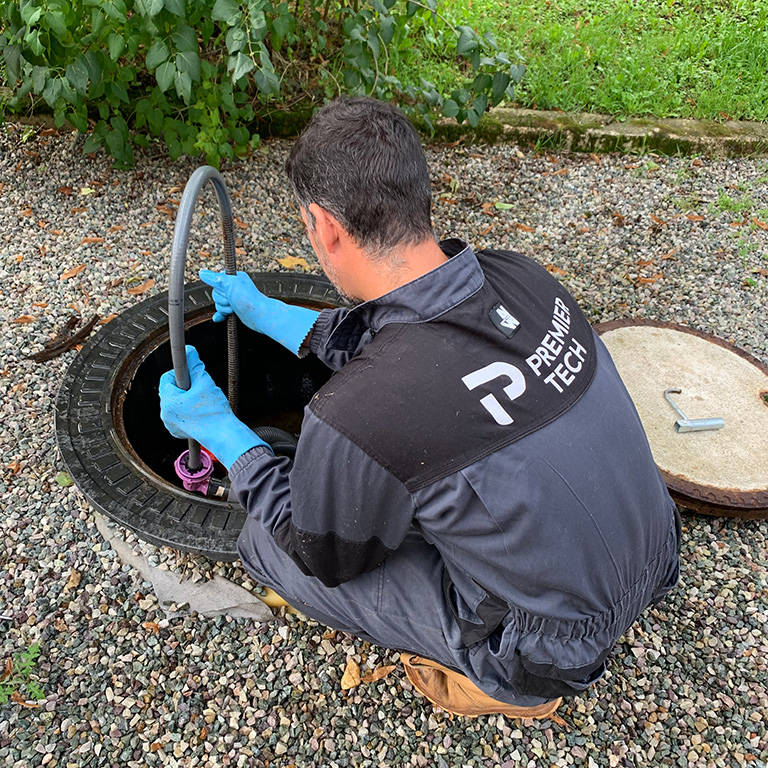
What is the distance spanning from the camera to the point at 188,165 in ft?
11.8

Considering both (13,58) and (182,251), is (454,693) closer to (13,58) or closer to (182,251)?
(182,251)

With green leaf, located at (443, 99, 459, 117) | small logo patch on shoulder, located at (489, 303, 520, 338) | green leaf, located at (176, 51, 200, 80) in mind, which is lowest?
green leaf, located at (443, 99, 459, 117)

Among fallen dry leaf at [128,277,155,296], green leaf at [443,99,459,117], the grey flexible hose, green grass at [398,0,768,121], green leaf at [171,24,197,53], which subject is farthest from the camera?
green grass at [398,0,768,121]

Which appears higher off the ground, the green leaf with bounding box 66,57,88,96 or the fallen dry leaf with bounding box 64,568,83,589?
the green leaf with bounding box 66,57,88,96

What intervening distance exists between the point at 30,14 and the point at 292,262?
1.37 meters

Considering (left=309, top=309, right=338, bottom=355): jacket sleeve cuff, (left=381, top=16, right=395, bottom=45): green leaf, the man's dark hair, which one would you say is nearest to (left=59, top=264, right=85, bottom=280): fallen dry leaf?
(left=309, top=309, right=338, bottom=355): jacket sleeve cuff

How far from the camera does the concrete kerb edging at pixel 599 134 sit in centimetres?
407

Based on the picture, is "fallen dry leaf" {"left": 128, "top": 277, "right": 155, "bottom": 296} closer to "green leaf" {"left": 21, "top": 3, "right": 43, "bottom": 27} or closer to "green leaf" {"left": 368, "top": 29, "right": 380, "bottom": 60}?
"green leaf" {"left": 21, "top": 3, "right": 43, "bottom": 27}

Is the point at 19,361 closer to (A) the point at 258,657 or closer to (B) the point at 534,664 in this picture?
(A) the point at 258,657

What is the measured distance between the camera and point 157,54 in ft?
8.72

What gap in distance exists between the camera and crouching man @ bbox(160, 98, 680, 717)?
1239mm

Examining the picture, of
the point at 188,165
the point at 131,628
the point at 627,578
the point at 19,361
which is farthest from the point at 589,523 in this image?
the point at 188,165

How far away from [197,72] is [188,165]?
3.16ft

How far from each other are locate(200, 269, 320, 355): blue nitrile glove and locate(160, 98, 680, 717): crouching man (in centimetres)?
55
